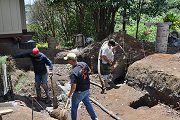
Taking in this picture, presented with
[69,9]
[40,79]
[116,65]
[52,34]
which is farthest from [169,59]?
[52,34]

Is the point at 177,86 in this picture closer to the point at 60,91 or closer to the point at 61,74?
the point at 60,91

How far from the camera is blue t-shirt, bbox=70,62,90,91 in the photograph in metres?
7.61

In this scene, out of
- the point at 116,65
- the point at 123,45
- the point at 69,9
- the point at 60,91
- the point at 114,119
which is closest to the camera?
the point at 114,119

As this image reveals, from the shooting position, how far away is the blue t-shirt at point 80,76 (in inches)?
299

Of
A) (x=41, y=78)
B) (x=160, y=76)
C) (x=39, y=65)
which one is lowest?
(x=41, y=78)

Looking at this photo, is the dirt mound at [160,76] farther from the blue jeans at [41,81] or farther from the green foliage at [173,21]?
the green foliage at [173,21]

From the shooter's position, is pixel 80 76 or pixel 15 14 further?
pixel 15 14

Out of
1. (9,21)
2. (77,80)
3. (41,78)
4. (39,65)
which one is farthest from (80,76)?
(9,21)

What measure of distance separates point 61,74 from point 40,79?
10.5 feet

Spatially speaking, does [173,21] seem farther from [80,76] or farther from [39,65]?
[80,76]

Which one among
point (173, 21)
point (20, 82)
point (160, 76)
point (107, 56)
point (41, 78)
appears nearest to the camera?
point (160, 76)

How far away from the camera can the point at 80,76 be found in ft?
25.2

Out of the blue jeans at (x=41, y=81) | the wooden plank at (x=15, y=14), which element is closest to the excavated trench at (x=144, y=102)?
the blue jeans at (x=41, y=81)

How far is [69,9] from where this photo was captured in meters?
23.9
